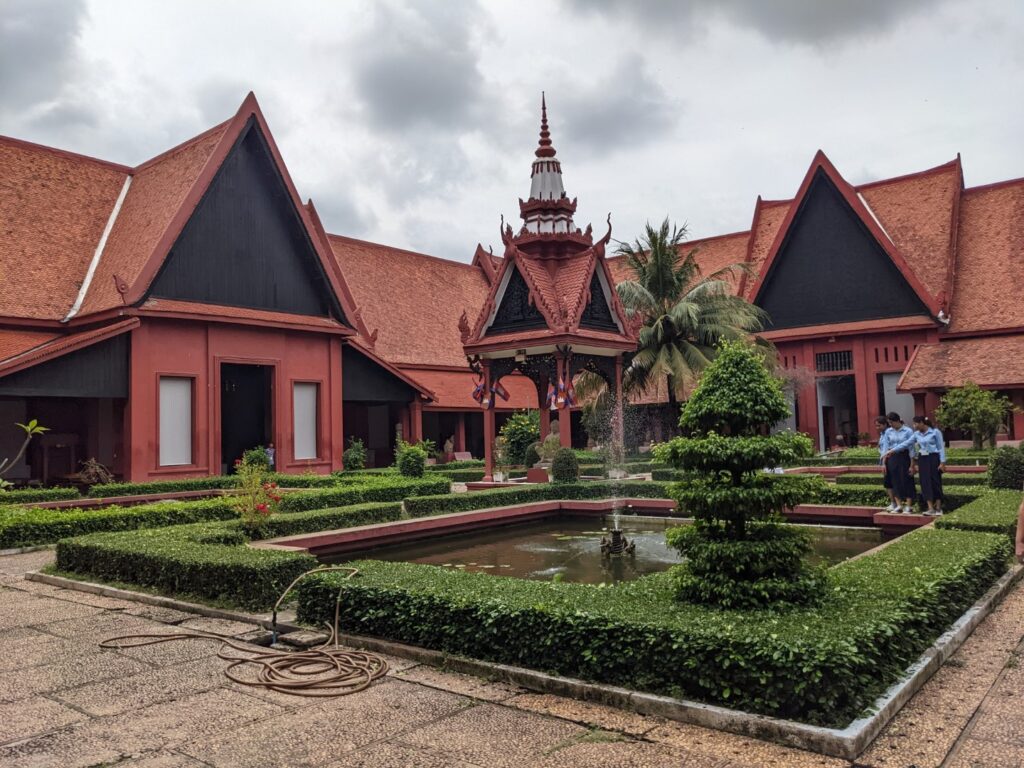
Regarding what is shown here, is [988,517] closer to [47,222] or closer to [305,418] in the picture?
[305,418]

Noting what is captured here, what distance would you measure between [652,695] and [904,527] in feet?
28.1

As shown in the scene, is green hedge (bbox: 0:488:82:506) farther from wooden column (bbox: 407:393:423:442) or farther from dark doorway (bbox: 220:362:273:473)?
wooden column (bbox: 407:393:423:442)

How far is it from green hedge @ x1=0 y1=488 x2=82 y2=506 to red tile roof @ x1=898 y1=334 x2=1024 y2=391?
21058mm

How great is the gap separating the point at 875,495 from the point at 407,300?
2200 centimetres

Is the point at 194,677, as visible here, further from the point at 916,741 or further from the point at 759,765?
the point at 916,741

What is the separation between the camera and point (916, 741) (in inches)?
160

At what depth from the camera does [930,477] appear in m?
11.2

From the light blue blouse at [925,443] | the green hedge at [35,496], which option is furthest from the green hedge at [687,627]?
the green hedge at [35,496]

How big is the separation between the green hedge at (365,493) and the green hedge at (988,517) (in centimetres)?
924

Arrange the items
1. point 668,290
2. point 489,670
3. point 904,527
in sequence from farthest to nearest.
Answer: point 668,290, point 904,527, point 489,670

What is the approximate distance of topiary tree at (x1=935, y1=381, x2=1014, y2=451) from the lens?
19.4 meters

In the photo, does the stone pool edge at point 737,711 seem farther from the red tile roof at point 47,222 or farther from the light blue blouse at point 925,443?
the red tile roof at point 47,222

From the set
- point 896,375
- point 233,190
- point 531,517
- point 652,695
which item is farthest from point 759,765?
point 896,375

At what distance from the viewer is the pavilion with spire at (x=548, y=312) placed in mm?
19047
